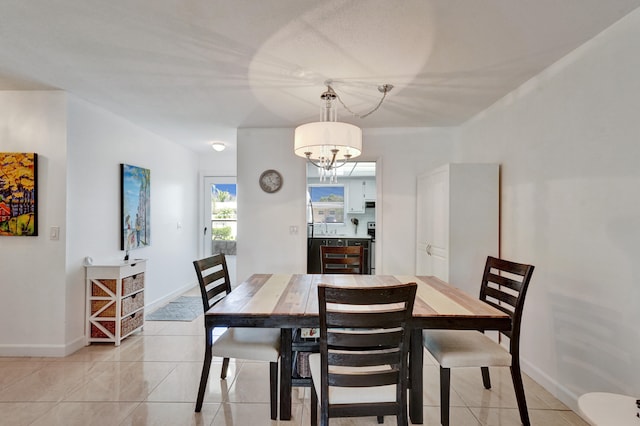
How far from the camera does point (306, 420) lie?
6.56 ft

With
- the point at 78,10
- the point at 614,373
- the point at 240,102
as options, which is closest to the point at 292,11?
the point at 78,10

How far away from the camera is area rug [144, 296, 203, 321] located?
3.90 m

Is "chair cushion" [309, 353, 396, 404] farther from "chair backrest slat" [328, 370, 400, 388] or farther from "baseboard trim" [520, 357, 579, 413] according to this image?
"baseboard trim" [520, 357, 579, 413]

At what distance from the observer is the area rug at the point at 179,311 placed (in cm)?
390

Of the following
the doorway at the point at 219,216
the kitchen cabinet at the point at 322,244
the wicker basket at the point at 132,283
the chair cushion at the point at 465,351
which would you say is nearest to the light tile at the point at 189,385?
the wicker basket at the point at 132,283

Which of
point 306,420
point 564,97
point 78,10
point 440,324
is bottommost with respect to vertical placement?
point 306,420

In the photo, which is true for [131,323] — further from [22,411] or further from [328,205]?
[328,205]

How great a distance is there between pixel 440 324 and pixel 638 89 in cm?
162

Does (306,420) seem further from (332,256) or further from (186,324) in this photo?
(186,324)

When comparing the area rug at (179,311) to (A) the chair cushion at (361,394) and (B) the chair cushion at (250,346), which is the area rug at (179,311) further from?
(A) the chair cushion at (361,394)

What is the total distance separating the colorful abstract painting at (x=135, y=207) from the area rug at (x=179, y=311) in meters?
0.87

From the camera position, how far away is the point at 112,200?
3480mm

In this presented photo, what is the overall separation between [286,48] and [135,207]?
278 centimetres

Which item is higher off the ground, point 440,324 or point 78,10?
point 78,10
